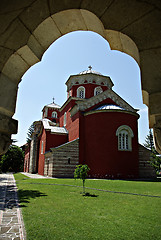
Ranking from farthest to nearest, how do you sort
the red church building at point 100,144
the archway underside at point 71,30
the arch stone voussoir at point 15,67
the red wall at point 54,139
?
the red wall at point 54,139 < the red church building at point 100,144 < the arch stone voussoir at point 15,67 < the archway underside at point 71,30

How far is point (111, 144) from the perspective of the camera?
17688 millimetres

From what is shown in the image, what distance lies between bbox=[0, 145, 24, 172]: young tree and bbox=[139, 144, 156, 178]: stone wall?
2778cm

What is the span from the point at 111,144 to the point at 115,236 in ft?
46.6

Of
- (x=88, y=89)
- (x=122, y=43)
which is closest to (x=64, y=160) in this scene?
(x=88, y=89)

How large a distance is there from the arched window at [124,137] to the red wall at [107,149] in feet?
1.26

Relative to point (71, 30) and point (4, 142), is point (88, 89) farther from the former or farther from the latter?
point (4, 142)

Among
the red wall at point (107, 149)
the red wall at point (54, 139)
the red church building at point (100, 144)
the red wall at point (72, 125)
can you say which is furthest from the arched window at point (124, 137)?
the red wall at point (54, 139)

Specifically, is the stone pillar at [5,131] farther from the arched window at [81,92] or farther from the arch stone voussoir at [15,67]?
the arched window at [81,92]

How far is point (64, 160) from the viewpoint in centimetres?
1831

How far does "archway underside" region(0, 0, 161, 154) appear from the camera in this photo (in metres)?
1.88

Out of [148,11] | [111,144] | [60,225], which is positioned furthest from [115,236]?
[111,144]

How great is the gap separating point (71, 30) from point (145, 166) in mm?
19390

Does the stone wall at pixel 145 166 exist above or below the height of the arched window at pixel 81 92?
below

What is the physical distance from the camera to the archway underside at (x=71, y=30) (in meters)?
1.88
